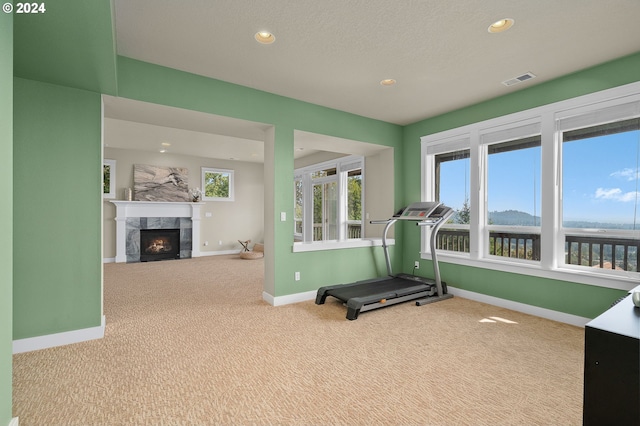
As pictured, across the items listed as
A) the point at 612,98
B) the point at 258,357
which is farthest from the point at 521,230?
the point at 258,357

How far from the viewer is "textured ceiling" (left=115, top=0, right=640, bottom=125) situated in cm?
226

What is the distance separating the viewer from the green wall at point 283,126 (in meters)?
3.15

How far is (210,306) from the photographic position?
153 inches

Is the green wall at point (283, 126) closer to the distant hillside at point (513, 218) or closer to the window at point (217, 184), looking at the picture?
the distant hillside at point (513, 218)

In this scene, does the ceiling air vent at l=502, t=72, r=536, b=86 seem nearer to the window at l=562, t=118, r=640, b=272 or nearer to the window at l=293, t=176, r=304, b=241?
the window at l=562, t=118, r=640, b=272

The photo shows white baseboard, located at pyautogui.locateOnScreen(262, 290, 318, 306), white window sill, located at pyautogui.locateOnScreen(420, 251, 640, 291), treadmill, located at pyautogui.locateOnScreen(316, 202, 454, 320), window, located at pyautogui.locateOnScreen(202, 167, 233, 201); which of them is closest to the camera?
white window sill, located at pyautogui.locateOnScreen(420, 251, 640, 291)

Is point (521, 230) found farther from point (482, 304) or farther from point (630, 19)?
point (630, 19)

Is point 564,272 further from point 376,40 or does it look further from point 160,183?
point 160,183

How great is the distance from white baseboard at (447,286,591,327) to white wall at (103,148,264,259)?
6254 millimetres

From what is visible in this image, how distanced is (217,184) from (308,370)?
726 centimetres

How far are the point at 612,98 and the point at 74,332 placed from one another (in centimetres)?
551

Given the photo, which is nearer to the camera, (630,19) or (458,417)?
(458,417)

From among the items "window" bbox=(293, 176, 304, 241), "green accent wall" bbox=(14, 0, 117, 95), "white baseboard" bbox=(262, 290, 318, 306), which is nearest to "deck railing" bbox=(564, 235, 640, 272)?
"white baseboard" bbox=(262, 290, 318, 306)

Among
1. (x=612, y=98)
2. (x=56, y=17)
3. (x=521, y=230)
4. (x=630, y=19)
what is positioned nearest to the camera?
(x=56, y=17)
